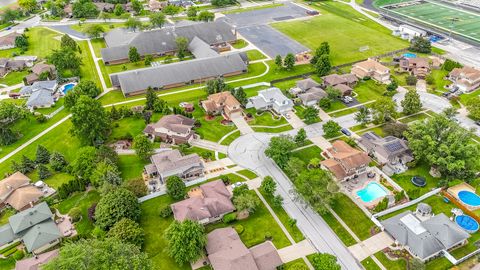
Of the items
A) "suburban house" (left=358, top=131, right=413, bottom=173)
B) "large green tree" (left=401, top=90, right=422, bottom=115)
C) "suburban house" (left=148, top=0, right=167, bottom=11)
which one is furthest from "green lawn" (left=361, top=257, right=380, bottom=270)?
"suburban house" (left=148, top=0, right=167, bottom=11)

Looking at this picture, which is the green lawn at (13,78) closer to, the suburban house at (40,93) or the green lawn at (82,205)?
the suburban house at (40,93)

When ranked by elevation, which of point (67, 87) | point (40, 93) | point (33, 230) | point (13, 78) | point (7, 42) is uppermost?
point (7, 42)

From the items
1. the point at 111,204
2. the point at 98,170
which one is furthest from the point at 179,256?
the point at 98,170

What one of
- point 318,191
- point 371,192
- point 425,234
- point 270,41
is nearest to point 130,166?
point 318,191

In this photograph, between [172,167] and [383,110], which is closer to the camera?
[172,167]

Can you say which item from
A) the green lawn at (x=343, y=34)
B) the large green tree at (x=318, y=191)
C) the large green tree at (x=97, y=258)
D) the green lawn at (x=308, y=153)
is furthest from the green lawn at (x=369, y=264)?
the green lawn at (x=343, y=34)

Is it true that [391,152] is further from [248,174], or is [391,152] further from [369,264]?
[248,174]
